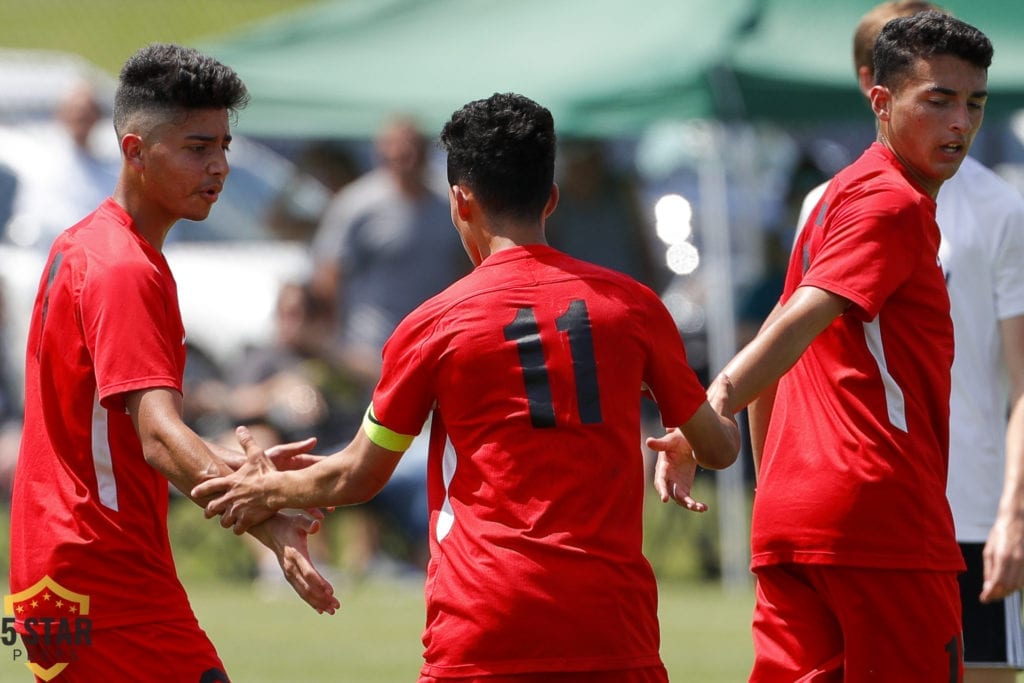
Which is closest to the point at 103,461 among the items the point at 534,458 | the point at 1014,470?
the point at 534,458

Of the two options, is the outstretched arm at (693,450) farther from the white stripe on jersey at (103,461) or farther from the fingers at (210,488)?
Answer: the white stripe on jersey at (103,461)

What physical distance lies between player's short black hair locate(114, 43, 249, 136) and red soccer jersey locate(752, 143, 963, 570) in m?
1.57

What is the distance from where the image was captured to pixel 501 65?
1127 cm

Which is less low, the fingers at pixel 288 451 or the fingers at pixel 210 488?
the fingers at pixel 288 451

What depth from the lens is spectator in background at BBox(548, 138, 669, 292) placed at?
1253cm

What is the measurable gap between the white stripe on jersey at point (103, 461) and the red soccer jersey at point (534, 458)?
69 centimetres

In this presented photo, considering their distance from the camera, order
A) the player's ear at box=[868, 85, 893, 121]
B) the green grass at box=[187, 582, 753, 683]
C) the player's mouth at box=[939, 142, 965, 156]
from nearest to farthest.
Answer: the player's mouth at box=[939, 142, 965, 156], the player's ear at box=[868, 85, 893, 121], the green grass at box=[187, 582, 753, 683]

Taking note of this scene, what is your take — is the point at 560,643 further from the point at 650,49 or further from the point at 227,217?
the point at 227,217

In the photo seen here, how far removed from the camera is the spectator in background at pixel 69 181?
12773 millimetres

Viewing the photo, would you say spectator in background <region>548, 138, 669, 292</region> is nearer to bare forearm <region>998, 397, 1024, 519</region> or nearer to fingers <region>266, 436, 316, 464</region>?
bare forearm <region>998, 397, 1024, 519</region>

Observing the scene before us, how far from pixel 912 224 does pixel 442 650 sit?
5.19 feet

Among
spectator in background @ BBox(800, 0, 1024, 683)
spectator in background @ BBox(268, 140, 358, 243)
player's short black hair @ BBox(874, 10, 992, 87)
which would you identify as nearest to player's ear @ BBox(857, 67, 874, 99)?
spectator in background @ BBox(800, 0, 1024, 683)

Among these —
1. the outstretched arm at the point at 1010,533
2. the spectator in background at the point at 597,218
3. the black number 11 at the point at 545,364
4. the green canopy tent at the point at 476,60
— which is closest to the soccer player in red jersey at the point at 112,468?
the black number 11 at the point at 545,364

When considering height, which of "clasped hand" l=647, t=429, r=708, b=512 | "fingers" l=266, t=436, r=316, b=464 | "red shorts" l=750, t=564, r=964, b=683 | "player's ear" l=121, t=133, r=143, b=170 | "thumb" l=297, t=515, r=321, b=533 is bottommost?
"red shorts" l=750, t=564, r=964, b=683
